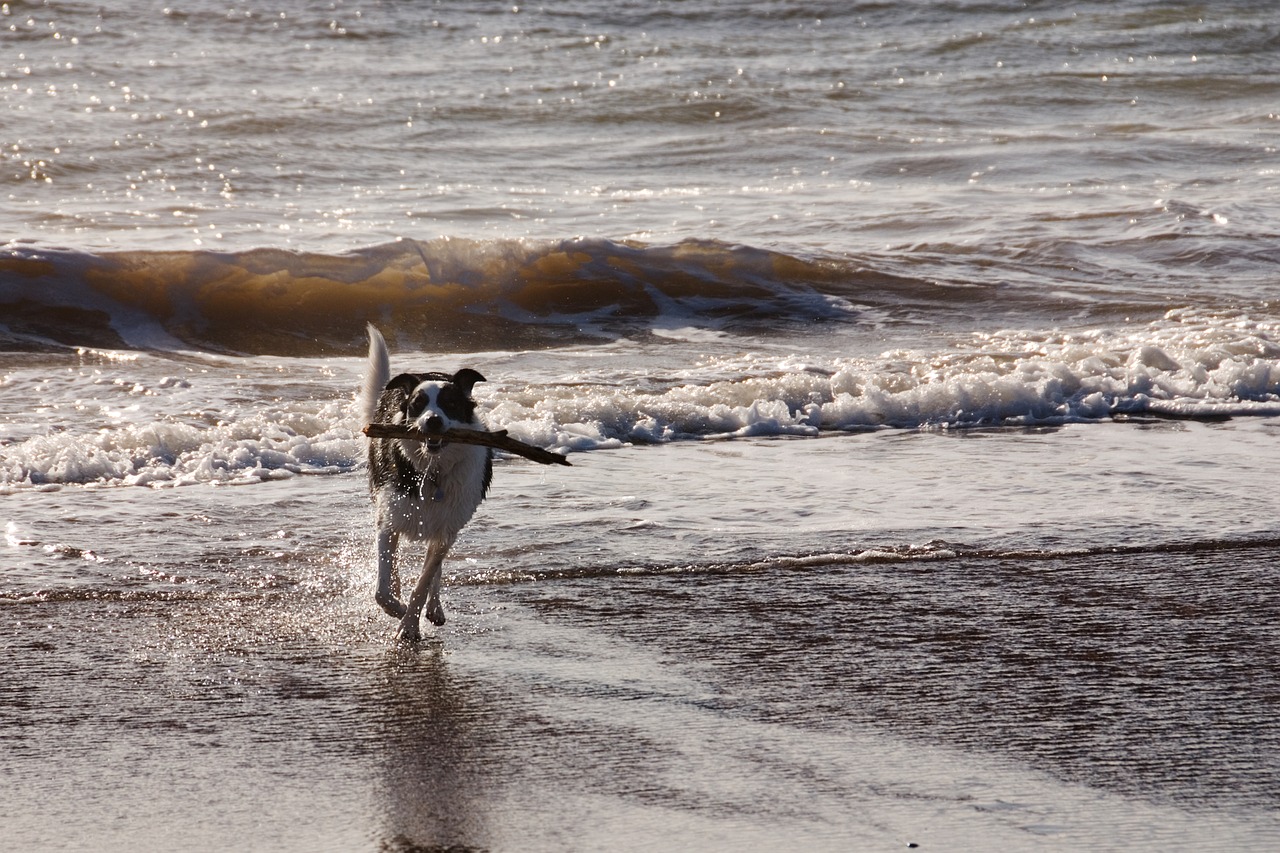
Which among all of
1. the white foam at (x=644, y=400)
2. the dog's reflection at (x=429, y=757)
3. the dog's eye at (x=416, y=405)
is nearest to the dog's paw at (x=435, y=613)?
the dog's reflection at (x=429, y=757)

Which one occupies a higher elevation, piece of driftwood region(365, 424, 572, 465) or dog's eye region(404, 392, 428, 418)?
dog's eye region(404, 392, 428, 418)

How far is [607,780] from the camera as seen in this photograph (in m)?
3.84

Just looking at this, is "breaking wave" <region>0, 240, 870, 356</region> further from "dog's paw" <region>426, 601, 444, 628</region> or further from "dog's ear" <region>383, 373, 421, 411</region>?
"dog's paw" <region>426, 601, 444, 628</region>

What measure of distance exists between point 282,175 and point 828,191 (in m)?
6.26

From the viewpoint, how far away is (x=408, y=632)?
4.99 meters

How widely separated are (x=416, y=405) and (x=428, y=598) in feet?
2.37

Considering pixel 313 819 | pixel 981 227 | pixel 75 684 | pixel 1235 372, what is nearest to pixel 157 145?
pixel 981 227

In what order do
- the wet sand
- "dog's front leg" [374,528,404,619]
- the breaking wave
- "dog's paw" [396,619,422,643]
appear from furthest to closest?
1. the breaking wave
2. "dog's front leg" [374,528,404,619]
3. "dog's paw" [396,619,422,643]
4. the wet sand

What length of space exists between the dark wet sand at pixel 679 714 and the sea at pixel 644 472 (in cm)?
2

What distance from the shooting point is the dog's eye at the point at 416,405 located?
4992mm

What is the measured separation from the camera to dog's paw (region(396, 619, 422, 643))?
4.98 meters

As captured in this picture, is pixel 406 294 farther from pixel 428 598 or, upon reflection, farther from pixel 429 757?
pixel 429 757

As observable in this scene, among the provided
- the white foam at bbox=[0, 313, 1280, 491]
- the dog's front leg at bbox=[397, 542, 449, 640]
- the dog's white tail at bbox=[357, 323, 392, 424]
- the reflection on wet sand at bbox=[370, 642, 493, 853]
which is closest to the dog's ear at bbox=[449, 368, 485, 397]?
the dog's front leg at bbox=[397, 542, 449, 640]

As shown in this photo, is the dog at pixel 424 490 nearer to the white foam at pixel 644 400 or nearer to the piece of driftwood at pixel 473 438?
the piece of driftwood at pixel 473 438
